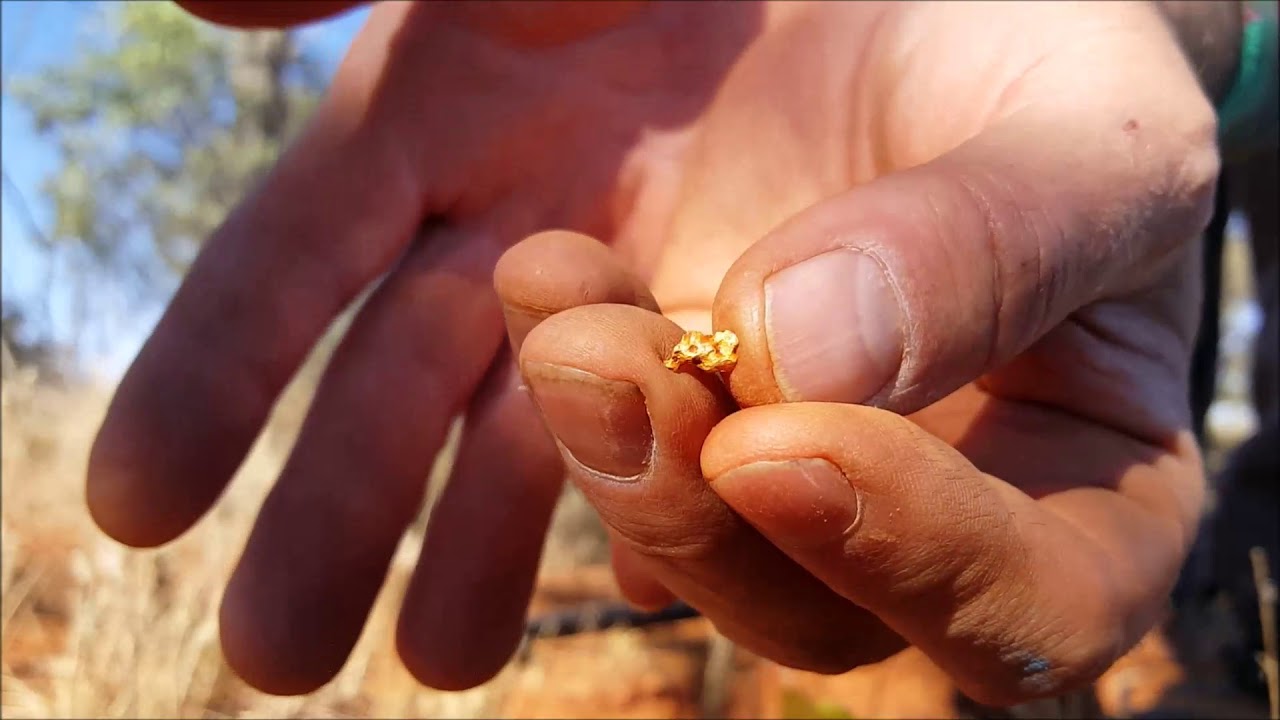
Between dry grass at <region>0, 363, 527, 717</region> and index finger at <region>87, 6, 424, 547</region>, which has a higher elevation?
index finger at <region>87, 6, 424, 547</region>

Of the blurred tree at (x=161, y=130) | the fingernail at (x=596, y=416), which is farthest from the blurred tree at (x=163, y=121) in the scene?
the fingernail at (x=596, y=416)

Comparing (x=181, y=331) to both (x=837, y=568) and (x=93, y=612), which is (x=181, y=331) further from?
(x=837, y=568)

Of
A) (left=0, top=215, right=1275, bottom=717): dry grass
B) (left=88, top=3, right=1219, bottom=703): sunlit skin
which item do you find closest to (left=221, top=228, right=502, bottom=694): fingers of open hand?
(left=88, top=3, right=1219, bottom=703): sunlit skin

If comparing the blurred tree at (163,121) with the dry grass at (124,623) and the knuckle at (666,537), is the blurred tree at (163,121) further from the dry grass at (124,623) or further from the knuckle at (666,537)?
the knuckle at (666,537)

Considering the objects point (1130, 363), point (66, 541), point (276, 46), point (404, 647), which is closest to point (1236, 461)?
point (1130, 363)

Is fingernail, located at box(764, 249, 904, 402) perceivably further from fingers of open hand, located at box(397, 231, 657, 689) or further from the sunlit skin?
Answer: fingers of open hand, located at box(397, 231, 657, 689)
